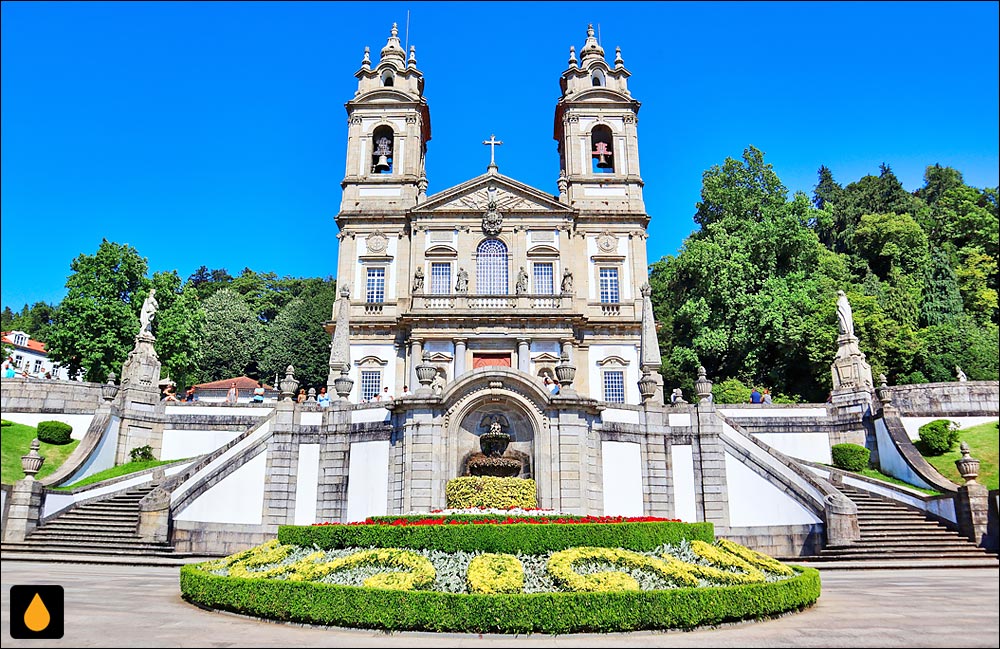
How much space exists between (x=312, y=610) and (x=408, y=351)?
2427cm

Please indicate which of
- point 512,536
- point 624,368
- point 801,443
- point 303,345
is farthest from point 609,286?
point 303,345

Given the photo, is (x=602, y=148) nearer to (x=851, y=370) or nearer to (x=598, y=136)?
(x=598, y=136)

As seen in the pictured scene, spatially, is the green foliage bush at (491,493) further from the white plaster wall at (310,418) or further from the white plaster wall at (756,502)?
the white plaster wall at (756,502)

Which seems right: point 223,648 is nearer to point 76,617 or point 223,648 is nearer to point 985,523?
point 76,617

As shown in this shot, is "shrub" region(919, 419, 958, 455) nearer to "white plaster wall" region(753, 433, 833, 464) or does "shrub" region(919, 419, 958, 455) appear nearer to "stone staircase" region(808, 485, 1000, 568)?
"white plaster wall" region(753, 433, 833, 464)

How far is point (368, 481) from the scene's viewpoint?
67.3 ft

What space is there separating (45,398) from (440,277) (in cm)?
1793

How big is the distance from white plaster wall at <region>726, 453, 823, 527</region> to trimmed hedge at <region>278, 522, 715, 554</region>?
894 cm

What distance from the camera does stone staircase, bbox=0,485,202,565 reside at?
1836cm

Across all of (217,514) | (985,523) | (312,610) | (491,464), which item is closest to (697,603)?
(312,610)

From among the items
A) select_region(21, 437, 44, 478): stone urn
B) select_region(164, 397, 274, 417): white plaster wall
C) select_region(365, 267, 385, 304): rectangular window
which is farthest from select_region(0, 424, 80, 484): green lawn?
select_region(365, 267, 385, 304): rectangular window

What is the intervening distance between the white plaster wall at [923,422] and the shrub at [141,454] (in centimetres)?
2687

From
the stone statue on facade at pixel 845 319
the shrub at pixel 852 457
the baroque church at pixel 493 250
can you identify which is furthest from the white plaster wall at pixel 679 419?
the baroque church at pixel 493 250

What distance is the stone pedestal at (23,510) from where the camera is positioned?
62.9 feet
